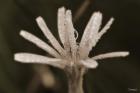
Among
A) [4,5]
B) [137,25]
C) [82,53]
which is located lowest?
[82,53]

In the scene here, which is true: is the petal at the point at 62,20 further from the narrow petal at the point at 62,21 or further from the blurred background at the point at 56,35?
the blurred background at the point at 56,35

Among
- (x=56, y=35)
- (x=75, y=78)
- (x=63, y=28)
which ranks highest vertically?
(x=56, y=35)

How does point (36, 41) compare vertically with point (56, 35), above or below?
below

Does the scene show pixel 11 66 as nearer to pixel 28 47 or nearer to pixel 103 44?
pixel 28 47

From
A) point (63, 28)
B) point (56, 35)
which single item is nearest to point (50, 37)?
point (63, 28)

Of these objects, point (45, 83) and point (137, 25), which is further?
point (137, 25)

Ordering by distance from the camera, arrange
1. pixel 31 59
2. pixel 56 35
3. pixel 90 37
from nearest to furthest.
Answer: pixel 31 59 → pixel 90 37 → pixel 56 35

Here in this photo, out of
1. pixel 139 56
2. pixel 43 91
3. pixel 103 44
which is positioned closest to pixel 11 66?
pixel 43 91

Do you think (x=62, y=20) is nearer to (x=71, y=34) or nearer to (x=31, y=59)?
(x=71, y=34)
